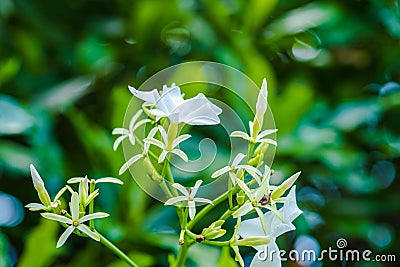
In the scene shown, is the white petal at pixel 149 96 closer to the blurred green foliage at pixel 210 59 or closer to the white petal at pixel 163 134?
the white petal at pixel 163 134

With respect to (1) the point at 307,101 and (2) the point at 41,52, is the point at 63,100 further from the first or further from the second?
(1) the point at 307,101

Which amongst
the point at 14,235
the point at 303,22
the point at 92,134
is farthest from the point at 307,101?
the point at 14,235

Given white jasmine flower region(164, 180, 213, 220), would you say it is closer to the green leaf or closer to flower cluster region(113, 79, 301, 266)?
flower cluster region(113, 79, 301, 266)

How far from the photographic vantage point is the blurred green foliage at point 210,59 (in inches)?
26.7

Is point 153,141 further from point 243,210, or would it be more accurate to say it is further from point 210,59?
point 210,59

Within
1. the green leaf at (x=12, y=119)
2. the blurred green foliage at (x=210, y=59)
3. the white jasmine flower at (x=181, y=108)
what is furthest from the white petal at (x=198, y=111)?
the green leaf at (x=12, y=119)

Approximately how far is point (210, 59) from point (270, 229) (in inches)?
19.1

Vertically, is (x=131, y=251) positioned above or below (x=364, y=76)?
below

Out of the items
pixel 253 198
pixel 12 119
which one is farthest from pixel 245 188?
pixel 12 119

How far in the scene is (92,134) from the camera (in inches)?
26.5

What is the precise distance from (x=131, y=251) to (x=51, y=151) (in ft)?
0.50

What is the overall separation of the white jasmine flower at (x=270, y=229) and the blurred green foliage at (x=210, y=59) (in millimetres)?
317

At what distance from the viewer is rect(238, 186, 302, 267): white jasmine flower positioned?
0.97 feet

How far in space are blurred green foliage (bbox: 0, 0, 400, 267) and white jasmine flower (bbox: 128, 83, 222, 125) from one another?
12.4 inches
